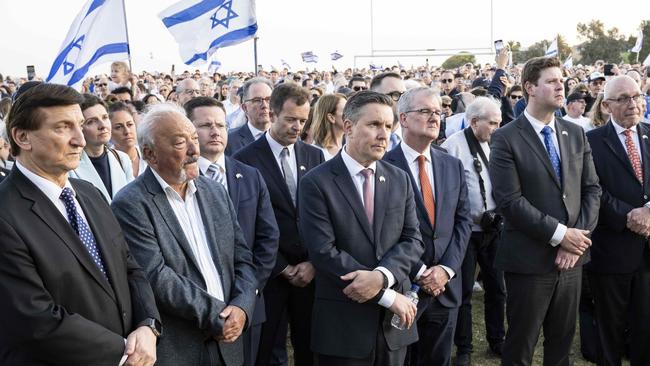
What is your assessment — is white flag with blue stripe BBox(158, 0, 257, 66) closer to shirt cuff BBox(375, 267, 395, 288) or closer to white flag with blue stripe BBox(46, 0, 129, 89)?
white flag with blue stripe BBox(46, 0, 129, 89)

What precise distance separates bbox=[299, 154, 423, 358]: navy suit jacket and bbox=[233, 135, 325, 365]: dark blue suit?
68 cm

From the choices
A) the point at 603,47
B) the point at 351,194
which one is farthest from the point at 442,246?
the point at 603,47

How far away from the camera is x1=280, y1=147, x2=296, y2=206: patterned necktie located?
4867 millimetres

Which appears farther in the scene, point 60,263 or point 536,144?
point 536,144

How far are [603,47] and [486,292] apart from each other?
6100 cm

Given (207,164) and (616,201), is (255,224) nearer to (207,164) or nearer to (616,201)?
(207,164)

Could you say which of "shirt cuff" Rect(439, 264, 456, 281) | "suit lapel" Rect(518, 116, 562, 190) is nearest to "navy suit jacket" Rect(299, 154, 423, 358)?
"shirt cuff" Rect(439, 264, 456, 281)

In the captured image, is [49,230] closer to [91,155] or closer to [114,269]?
[114,269]

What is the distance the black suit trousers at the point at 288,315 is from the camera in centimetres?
475

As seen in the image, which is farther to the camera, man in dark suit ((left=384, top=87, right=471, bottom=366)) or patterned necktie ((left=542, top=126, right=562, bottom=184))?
patterned necktie ((left=542, top=126, right=562, bottom=184))

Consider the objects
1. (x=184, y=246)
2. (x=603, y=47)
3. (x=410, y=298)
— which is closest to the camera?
(x=184, y=246)

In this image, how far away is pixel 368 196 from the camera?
4035 millimetres

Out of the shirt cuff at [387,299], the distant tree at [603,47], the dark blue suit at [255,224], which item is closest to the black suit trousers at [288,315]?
the dark blue suit at [255,224]

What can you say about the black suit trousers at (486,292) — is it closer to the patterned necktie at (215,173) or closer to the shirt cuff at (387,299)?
the shirt cuff at (387,299)
